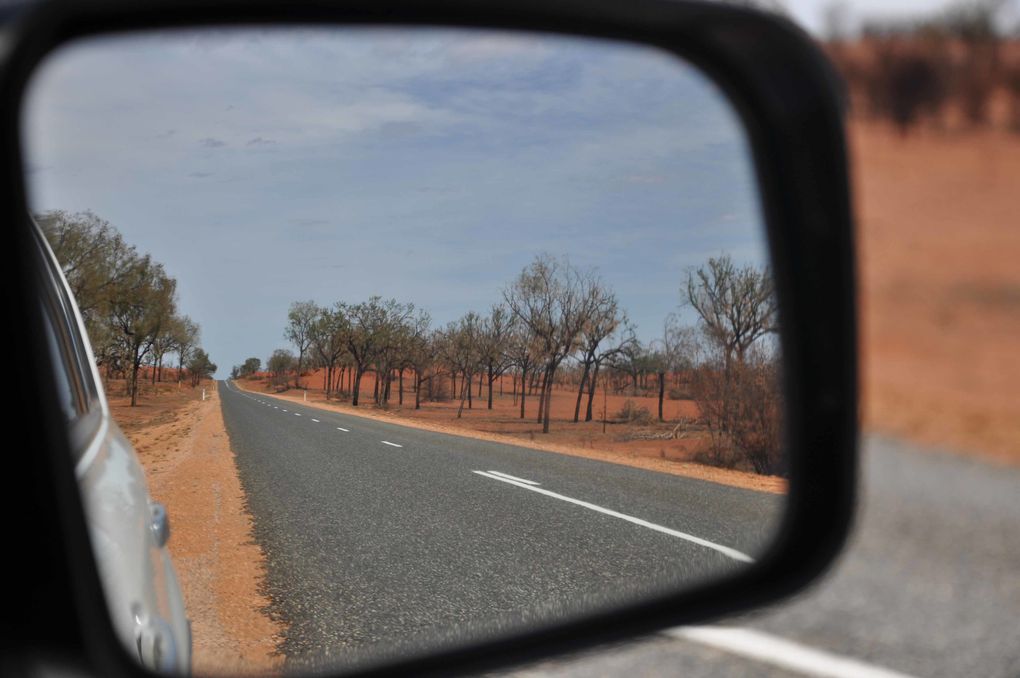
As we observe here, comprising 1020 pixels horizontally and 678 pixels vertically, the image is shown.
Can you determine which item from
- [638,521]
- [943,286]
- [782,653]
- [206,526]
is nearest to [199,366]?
[206,526]

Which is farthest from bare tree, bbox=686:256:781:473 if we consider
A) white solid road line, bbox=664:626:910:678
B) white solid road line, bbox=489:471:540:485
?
white solid road line, bbox=489:471:540:485

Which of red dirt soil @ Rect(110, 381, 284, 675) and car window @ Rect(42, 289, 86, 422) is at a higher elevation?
car window @ Rect(42, 289, 86, 422)

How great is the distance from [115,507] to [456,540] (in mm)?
5411

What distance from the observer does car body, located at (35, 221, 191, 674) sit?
1415mm

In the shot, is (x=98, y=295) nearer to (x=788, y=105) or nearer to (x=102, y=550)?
(x=102, y=550)

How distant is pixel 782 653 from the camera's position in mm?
5531

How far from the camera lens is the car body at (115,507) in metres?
1.42

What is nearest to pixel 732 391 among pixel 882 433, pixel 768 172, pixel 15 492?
pixel 768 172

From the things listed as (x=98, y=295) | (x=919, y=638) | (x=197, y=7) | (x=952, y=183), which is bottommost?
(x=919, y=638)

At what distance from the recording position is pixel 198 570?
11.3 ft

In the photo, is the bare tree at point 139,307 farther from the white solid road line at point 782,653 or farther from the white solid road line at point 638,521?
the white solid road line at point 782,653

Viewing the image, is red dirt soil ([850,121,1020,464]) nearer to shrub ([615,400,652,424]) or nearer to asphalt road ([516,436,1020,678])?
asphalt road ([516,436,1020,678])

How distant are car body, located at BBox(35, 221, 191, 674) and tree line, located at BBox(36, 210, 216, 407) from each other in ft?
0.11

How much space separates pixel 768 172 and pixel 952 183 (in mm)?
57474
